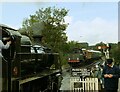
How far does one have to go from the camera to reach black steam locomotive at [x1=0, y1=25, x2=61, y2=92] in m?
8.15

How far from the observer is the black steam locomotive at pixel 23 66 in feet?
26.7

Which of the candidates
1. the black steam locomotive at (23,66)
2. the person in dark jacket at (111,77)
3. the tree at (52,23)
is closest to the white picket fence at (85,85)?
A: the black steam locomotive at (23,66)

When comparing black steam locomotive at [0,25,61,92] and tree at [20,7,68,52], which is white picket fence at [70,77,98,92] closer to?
black steam locomotive at [0,25,61,92]

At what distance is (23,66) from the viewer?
32.9 feet

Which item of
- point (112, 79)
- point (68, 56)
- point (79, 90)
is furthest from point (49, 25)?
point (112, 79)

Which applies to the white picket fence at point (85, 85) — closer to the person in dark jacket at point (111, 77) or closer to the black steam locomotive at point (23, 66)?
the black steam locomotive at point (23, 66)

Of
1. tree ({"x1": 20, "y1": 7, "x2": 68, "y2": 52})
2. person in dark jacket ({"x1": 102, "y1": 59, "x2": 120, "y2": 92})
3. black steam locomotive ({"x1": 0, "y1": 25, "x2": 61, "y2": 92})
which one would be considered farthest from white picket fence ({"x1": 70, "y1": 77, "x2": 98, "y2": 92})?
tree ({"x1": 20, "y1": 7, "x2": 68, "y2": 52})

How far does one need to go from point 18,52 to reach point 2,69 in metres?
0.97

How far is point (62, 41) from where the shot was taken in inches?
→ 1668

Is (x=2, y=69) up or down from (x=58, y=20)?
down

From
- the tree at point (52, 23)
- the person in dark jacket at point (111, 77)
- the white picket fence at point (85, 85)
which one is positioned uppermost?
the tree at point (52, 23)

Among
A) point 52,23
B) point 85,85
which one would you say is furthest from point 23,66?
point 52,23

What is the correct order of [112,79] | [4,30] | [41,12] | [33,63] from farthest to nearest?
[41,12] → [33,63] → [112,79] → [4,30]

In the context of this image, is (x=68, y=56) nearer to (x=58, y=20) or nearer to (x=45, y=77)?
(x=58, y=20)
